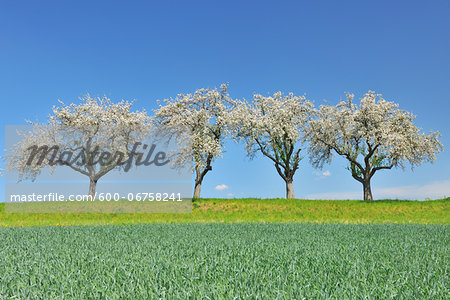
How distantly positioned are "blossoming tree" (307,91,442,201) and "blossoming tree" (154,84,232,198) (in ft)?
39.9

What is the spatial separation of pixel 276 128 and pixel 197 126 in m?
9.54

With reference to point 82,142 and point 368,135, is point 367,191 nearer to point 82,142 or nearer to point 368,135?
point 368,135

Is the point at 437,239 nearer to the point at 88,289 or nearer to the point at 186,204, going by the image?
the point at 88,289

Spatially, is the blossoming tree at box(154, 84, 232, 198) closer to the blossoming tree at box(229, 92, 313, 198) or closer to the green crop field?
the blossoming tree at box(229, 92, 313, 198)

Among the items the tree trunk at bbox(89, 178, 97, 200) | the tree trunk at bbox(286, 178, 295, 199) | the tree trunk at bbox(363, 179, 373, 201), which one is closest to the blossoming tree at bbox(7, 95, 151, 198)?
the tree trunk at bbox(89, 178, 97, 200)

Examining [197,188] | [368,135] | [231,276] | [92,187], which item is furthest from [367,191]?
[231,276]

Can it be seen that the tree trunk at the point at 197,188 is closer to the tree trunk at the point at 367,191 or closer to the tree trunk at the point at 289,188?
the tree trunk at the point at 289,188

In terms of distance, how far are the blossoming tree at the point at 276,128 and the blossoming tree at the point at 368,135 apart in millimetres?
2597

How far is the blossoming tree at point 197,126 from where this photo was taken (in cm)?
3900

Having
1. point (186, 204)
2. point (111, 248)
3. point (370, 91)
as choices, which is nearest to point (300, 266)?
point (111, 248)

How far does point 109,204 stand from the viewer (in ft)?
111

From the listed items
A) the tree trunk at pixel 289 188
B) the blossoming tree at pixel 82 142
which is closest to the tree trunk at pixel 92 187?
the blossoming tree at pixel 82 142

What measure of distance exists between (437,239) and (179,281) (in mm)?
10655

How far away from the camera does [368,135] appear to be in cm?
4256
